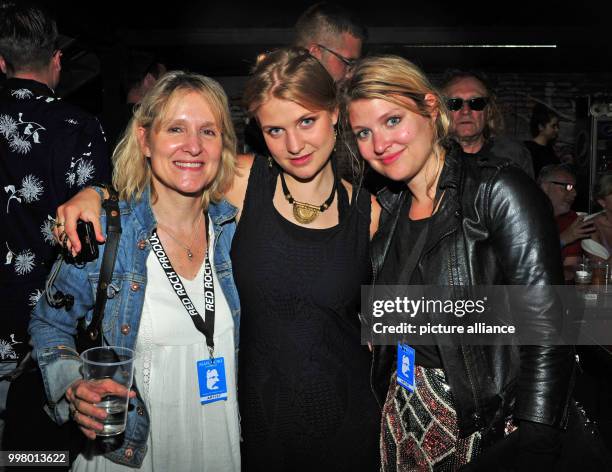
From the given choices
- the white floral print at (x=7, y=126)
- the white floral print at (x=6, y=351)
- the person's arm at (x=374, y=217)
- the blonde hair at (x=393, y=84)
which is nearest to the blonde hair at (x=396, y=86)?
the blonde hair at (x=393, y=84)

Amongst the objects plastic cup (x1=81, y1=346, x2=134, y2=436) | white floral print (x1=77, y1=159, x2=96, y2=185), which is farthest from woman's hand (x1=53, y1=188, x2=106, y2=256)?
white floral print (x1=77, y1=159, x2=96, y2=185)

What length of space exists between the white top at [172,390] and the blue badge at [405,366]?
1.95ft

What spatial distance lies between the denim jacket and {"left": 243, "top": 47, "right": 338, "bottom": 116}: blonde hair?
0.59 meters

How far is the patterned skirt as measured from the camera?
6.03 feet

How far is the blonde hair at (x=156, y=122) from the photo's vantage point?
77.9 inches

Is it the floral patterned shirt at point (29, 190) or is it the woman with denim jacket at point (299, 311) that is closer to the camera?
the woman with denim jacket at point (299, 311)

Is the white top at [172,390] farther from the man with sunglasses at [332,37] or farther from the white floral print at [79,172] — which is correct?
the man with sunglasses at [332,37]

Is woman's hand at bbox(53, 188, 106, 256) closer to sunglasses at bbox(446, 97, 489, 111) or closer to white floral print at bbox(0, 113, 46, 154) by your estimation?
white floral print at bbox(0, 113, 46, 154)

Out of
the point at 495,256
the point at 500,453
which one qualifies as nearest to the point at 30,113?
the point at 495,256

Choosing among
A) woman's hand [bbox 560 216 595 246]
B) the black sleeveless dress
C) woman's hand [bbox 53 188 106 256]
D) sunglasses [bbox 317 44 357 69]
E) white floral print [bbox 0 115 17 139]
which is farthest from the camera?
woman's hand [bbox 560 216 595 246]

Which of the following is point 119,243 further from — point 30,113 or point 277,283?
point 30,113

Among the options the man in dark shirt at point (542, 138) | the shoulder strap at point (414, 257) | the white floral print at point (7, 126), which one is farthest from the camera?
the man in dark shirt at point (542, 138)

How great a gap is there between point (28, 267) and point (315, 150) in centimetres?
137

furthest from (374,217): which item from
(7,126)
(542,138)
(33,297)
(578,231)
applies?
(542,138)
